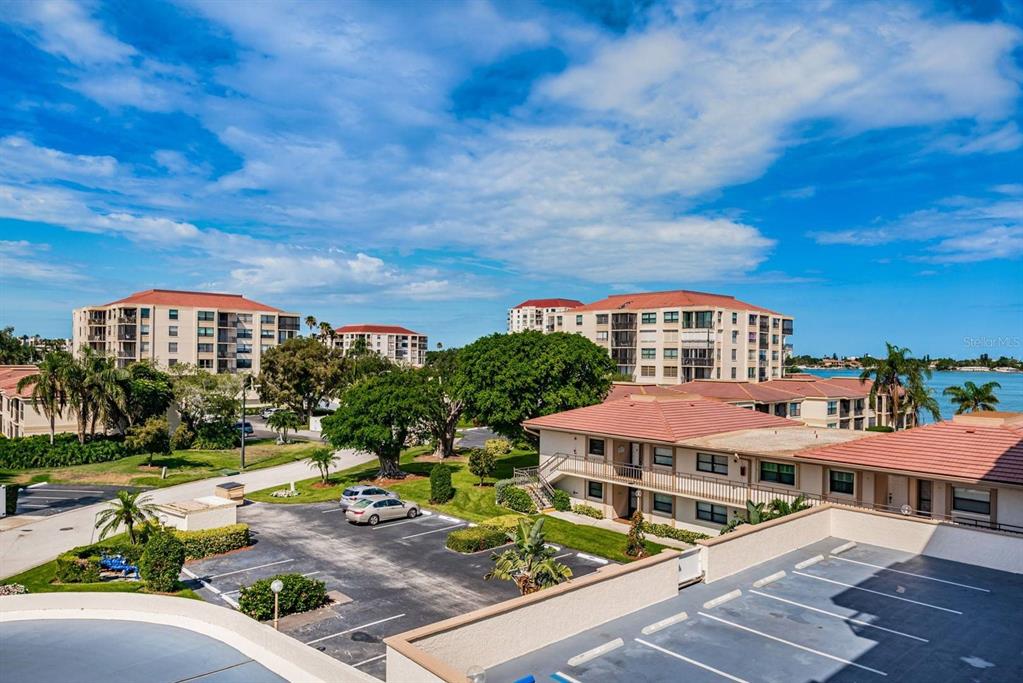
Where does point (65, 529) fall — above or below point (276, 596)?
below

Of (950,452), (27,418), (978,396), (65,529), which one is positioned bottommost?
(65,529)

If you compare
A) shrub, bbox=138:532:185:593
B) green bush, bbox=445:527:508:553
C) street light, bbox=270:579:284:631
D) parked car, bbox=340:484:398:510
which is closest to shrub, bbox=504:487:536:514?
green bush, bbox=445:527:508:553

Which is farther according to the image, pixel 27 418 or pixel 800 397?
pixel 800 397

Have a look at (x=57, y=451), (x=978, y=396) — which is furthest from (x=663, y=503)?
(x=57, y=451)

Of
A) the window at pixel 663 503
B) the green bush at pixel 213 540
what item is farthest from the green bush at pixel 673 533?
the green bush at pixel 213 540

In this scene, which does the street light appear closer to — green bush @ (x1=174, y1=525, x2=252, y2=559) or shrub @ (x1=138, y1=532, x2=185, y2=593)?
shrub @ (x1=138, y1=532, x2=185, y2=593)

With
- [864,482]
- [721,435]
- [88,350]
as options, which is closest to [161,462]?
[88,350]

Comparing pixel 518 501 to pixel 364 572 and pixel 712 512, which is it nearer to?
pixel 712 512

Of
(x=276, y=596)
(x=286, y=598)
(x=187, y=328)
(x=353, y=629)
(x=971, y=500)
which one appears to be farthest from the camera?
(x=187, y=328)
